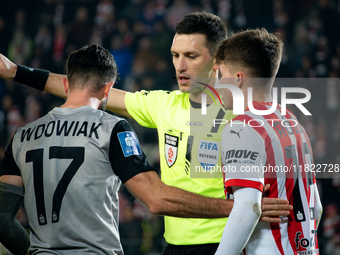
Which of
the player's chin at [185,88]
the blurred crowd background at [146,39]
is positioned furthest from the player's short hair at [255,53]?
the blurred crowd background at [146,39]

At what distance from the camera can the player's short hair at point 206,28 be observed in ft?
9.52

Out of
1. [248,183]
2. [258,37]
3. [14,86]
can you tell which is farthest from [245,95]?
[14,86]

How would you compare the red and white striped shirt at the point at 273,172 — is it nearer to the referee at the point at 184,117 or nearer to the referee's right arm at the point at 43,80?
the referee at the point at 184,117

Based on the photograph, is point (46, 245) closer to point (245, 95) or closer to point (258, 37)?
point (245, 95)

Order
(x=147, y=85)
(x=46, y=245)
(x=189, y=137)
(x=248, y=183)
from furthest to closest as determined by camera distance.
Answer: (x=147, y=85), (x=189, y=137), (x=46, y=245), (x=248, y=183)

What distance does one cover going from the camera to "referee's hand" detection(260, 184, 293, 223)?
1680mm

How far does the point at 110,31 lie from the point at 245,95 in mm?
7376

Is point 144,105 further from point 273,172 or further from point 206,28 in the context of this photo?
point 273,172

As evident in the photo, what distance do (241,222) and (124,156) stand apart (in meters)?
0.71

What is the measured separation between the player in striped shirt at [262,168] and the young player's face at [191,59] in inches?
34.2

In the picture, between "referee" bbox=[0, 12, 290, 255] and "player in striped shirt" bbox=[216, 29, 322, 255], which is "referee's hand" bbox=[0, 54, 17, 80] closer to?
"referee" bbox=[0, 12, 290, 255]

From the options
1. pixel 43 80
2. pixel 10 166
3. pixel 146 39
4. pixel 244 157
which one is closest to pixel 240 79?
pixel 244 157

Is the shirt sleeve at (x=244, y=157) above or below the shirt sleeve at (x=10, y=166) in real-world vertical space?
above

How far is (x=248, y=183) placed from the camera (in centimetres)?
166
